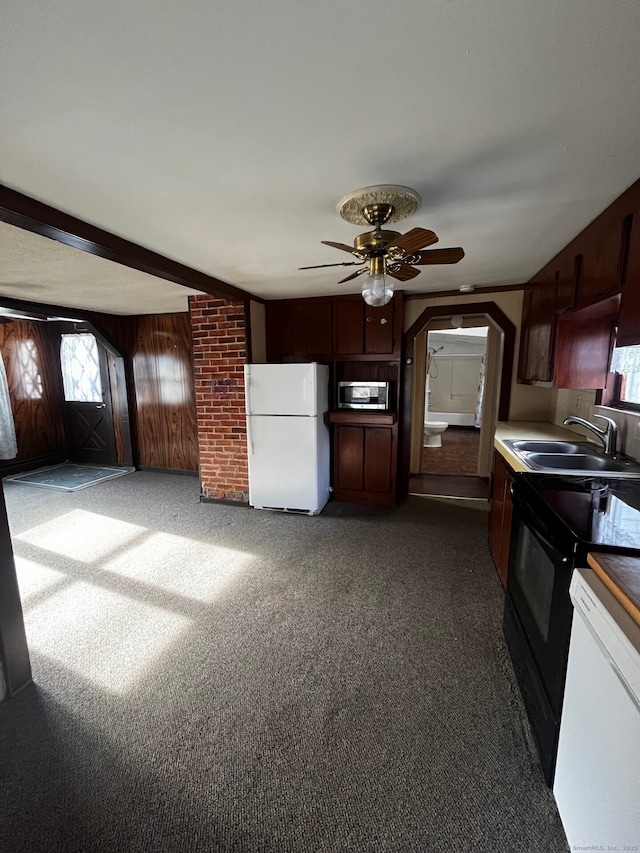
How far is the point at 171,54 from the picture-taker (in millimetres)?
874

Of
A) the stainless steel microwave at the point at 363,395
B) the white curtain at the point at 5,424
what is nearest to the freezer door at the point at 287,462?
the stainless steel microwave at the point at 363,395

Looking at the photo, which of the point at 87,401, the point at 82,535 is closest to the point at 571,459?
the point at 82,535

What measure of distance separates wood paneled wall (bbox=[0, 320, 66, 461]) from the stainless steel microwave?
4.61 meters

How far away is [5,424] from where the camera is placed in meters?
4.80

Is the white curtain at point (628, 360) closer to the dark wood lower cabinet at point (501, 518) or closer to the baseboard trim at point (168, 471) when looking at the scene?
the dark wood lower cabinet at point (501, 518)

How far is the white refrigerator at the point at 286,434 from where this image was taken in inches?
132

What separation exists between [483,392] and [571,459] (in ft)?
8.87

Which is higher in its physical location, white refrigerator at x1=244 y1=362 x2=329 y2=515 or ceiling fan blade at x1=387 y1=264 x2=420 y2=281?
ceiling fan blade at x1=387 y1=264 x2=420 y2=281

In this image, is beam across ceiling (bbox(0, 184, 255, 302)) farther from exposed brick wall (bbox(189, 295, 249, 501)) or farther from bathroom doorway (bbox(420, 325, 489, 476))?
bathroom doorway (bbox(420, 325, 489, 476))

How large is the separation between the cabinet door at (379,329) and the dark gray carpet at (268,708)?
1.92 m

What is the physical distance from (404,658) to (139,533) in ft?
8.15

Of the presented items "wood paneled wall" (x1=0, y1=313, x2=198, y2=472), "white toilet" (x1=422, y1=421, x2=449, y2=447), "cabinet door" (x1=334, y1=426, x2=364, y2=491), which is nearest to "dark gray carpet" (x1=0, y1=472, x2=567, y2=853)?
"cabinet door" (x1=334, y1=426, x2=364, y2=491)

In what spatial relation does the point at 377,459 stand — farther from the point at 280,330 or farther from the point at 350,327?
the point at 280,330

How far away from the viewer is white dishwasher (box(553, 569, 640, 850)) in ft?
2.57
